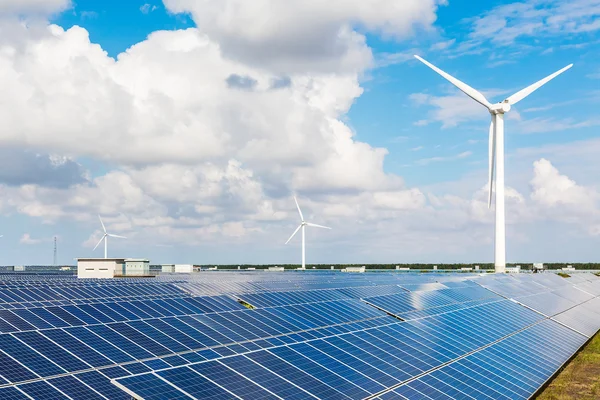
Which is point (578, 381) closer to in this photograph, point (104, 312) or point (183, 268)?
point (104, 312)

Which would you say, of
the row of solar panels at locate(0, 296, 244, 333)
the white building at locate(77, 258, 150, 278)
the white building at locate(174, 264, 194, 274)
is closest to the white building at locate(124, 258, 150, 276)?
the white building at locate(77, 258, 150, 278)

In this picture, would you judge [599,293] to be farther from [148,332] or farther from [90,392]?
[90,392]

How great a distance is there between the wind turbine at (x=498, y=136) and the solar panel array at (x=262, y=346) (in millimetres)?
54080

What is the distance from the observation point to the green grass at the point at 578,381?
29031mm

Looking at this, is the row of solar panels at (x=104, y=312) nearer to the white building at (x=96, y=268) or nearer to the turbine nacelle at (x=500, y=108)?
the white building at (x=96, y=268)

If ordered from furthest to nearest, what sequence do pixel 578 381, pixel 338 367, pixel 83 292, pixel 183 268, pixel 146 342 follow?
1. pixel 183 268
2. pixel 83 292
3. pixel 578 381
4. pixel 338 367
5. pixel 146 342

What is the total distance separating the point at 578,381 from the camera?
32.4 meters

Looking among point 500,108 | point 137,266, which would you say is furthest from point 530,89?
point 137,266

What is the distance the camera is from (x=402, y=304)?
41000 mm

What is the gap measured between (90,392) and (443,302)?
33.0 meters

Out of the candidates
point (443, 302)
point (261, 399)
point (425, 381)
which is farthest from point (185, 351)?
point (443, 302)

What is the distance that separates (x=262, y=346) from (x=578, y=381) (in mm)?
→ 19060

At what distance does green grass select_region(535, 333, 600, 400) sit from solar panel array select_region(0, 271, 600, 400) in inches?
28.6

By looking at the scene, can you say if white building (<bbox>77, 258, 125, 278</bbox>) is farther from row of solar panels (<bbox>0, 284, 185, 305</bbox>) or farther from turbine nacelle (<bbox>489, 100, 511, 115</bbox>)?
turbine nacelle (<bbox>489, 100, 511, 115</bbox>)
